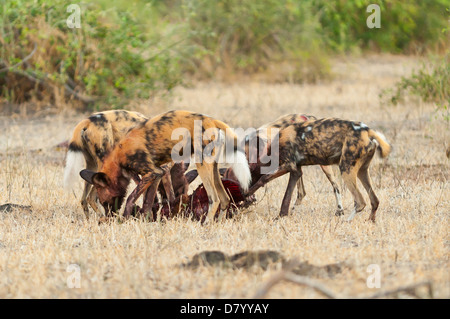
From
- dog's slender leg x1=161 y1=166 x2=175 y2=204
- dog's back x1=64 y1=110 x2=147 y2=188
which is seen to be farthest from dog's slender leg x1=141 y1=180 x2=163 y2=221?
dog's back x1=64 y1=110 x2=147 y2=188

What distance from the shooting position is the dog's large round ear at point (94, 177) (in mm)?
5246

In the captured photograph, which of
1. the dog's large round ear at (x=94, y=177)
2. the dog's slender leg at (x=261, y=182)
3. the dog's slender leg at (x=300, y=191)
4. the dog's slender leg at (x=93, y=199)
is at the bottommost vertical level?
the dog's slender leg at (x=300, y=191)

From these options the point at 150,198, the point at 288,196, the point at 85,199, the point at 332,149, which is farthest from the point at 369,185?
the point at 85,199

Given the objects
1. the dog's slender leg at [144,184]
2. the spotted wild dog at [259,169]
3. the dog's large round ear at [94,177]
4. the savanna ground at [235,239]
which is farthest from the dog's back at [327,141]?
the dog's large round ear at [94,177]

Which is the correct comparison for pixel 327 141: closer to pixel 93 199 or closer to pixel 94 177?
pixel 94 177

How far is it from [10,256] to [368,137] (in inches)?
109

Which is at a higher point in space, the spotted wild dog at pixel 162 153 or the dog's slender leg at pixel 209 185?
the spotted wild dog at pixel 162 153

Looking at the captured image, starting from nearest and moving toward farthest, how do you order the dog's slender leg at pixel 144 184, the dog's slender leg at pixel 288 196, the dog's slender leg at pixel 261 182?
the dog's slender leg at pixel 144 184 → the dog's slender leg at pixel 288 196 → the dog's slender leg at pixel 261 182

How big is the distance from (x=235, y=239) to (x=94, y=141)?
1.69 meters

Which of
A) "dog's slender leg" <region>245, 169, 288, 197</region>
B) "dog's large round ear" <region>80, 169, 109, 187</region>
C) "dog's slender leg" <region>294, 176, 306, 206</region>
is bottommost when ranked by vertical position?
"dog's slender leg" <region>294, 176, 306, 206</region>

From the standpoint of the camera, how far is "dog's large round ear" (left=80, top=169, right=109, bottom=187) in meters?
5.25

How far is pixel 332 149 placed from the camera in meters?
5.37

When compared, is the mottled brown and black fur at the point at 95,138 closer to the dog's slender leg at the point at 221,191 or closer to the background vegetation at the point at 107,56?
the dog's slender leg at the point at 221,191

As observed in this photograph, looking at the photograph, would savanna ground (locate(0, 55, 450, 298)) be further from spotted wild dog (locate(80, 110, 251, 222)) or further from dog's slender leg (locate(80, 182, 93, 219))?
spotted wild dog (locate(80, 110, 251, 222))
